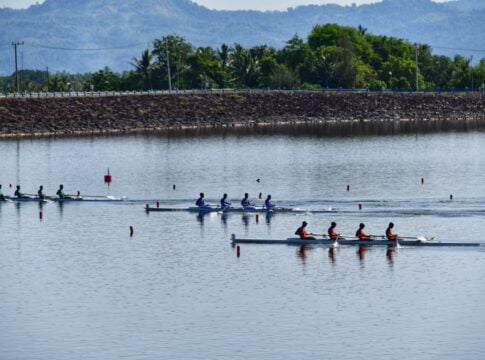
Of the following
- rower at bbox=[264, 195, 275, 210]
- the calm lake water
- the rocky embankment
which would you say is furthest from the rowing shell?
the rocky embankment

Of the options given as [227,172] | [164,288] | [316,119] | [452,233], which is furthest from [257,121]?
[164,288]

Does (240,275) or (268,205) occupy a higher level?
(268,205)

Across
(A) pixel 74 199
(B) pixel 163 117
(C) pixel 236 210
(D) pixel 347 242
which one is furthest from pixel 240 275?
(B) pixel 163 117

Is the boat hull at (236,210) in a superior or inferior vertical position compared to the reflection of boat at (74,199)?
inferior

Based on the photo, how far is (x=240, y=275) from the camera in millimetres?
64438

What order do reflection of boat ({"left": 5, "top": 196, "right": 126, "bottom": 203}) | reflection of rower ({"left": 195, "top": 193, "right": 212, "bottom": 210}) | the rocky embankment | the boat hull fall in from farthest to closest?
the rocky embankment, reflection of boat ({"left": 5, "top": 196, "right": 126, "bottom": 203}), reflection of rower ({"left": 195, "top": 193, "right": 212, "bottom": 210}), the boat hull

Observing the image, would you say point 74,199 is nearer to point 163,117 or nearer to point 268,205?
point 268,205

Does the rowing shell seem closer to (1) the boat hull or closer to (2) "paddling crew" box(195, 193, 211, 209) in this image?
(1) the boat hull

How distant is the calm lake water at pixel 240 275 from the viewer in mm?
51562

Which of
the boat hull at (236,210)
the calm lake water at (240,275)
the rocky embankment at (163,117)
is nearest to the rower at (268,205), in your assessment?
the boat hull at (236,210)

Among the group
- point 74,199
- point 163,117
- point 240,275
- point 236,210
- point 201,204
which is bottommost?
point 240,275

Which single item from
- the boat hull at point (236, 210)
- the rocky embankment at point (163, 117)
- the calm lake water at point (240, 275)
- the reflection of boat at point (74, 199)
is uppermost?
the rocky embankment at point (163, 117)

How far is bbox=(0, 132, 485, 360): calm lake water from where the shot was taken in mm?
51562

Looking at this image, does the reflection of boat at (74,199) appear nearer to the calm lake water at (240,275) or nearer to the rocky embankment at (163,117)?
the calm lake water at (240,275)
